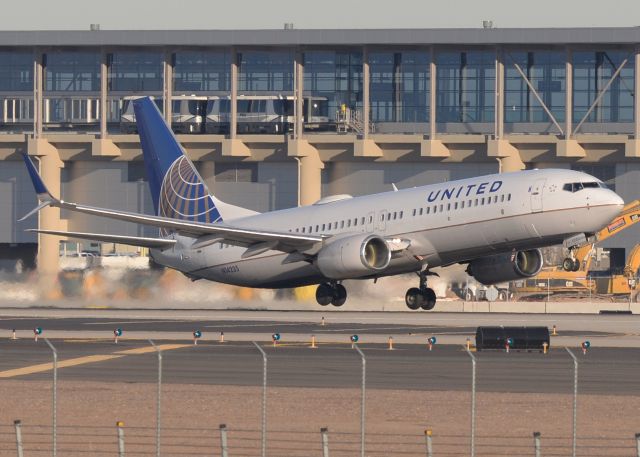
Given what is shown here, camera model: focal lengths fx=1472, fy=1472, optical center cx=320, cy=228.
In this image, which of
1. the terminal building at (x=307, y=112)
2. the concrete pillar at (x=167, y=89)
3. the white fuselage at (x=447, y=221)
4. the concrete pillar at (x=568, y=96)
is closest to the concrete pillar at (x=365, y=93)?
the terminal building at (x=307, y=112)

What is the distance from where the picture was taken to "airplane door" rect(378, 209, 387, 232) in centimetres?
6408

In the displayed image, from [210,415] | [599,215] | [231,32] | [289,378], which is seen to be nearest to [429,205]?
[599,215]

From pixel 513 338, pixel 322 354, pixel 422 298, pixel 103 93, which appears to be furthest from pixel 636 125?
pixel 322 354

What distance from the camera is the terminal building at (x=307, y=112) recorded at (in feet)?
338

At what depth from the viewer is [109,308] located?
80.2 meters

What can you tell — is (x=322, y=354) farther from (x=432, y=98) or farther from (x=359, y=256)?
(x=432, y=98)

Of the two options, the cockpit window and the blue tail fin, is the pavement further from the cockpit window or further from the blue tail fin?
the cockpit window

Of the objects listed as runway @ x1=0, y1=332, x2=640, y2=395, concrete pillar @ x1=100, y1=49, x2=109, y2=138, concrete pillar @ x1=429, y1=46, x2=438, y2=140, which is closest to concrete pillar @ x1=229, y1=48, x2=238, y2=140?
concrete pillar @ x1=100, y1=49, x2=109, y2=138

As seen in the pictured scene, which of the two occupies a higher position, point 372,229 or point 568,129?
point 568,129

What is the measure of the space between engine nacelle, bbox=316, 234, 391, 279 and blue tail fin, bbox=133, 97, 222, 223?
11.8 metres

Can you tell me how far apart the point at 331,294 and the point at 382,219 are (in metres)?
5.13

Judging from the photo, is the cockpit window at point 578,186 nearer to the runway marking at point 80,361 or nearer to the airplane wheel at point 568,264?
the airplane wheel at point 568,264

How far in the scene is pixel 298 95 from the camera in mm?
104125

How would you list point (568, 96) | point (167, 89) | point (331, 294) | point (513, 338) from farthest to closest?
point (167, 89) < point (568, 96) < point (331, 294) < point (513, 338)
